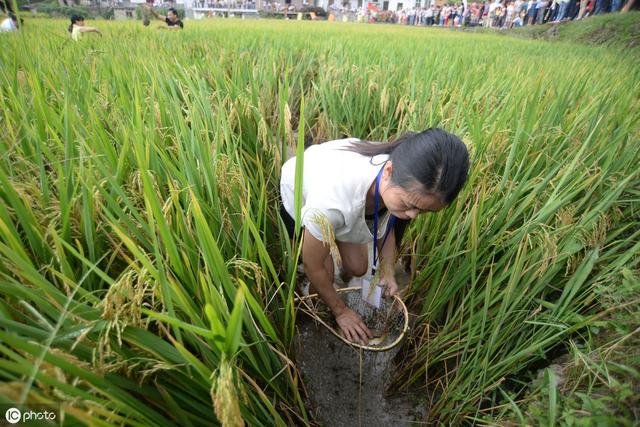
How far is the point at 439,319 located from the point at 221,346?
1036mm

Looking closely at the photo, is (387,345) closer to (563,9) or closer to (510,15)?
(563,9)

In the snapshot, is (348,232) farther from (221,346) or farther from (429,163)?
(221,346)

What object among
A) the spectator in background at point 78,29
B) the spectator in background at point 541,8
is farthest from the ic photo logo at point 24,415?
the spectator in background at point 541,8

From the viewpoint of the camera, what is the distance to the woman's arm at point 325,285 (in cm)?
112

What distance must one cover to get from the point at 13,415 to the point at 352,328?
1.03 meters

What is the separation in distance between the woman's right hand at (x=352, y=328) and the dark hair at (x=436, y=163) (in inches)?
24.0

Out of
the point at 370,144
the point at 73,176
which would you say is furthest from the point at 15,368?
the point at 370,144

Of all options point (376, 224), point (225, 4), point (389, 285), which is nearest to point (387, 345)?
point (389, 285)

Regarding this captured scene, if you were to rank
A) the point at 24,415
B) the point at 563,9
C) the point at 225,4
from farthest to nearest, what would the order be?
the point at 225,4
the point at 563,9
the point at 24,415

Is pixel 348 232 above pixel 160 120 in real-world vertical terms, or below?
below

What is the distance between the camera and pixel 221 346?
514 millimetres

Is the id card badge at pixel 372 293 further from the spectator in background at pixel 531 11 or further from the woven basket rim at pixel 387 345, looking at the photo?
the spectator in background at pixel 531 11

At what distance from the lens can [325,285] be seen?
1.24 m

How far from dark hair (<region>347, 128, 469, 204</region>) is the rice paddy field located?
0.62 ft
